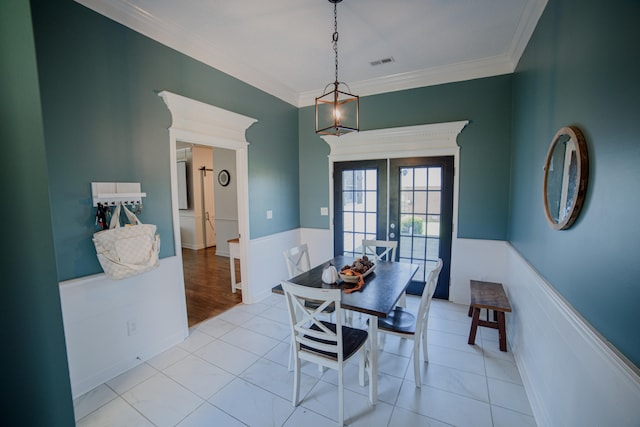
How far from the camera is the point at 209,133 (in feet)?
9.91

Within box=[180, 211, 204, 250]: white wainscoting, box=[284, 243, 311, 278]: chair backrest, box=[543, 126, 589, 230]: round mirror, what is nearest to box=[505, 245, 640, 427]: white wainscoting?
box=[543, 126, 589, 230]: round mirror

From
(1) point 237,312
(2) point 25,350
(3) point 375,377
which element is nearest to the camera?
(2) point 25,350

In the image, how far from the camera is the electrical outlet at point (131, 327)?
2.35 metres

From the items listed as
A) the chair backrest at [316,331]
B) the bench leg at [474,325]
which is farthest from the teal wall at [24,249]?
the bench leg at [474,325]

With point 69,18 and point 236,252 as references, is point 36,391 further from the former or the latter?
point 236,252

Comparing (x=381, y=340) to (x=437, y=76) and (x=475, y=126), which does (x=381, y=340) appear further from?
(x=437, y=76)

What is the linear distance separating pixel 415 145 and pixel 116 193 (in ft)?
11.3

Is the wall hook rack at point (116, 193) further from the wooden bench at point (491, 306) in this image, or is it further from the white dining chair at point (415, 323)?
the wooden bench at point (491, 306)

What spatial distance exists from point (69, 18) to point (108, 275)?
76.1 inches

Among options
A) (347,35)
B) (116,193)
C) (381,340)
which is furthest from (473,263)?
(116,193)

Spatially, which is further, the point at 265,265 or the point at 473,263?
the point at 265,265

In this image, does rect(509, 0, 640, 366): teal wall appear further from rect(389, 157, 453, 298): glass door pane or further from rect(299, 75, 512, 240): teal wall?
rect(389, 157, 453, 298): glass door pane

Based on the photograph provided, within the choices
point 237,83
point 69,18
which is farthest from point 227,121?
point 69,18

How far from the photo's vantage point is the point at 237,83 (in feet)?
11.1
